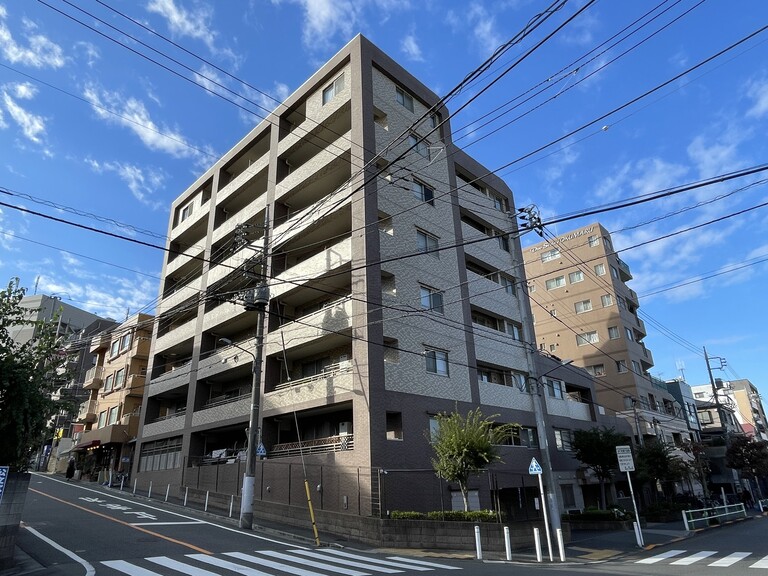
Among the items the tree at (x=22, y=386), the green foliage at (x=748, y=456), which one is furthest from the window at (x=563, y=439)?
the tree at (x=22, y=386)

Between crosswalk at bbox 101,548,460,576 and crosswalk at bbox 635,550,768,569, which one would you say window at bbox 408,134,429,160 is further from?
crosswalk at bbox 635,550,768,569

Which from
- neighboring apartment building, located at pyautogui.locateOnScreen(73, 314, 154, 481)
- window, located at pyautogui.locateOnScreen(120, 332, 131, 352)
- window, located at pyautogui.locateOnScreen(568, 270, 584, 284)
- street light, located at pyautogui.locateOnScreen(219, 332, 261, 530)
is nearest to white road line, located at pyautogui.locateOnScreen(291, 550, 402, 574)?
street light, located at pyautogui.locateOnScreen(219, 332, 261, 530)

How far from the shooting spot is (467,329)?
→ 1065 inches

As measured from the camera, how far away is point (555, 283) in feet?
179

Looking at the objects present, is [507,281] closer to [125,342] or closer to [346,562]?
[346,562]

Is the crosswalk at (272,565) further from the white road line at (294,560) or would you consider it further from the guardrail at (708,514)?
the guardrail at (708,514)

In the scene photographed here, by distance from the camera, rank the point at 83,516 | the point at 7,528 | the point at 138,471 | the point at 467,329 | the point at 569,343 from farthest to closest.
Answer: the point at 569,343
the point at 138,471
the point at 467,329
the point at 83,516
the point at 7,528

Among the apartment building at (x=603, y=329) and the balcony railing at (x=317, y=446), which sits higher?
the apartment building at (x=603, y=329)

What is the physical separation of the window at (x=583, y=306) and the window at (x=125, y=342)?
42181mm

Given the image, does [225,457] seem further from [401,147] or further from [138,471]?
[401,147]

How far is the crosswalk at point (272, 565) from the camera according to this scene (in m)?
10.8

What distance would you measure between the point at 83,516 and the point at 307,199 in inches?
718

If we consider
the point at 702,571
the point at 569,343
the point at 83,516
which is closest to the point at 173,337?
the point at 83,516

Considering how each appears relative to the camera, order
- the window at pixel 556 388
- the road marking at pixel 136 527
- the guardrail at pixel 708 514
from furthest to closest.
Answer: the window at pixel 556 388
the guardrail at pixel 708 514
the road marking at pixel 136 527
